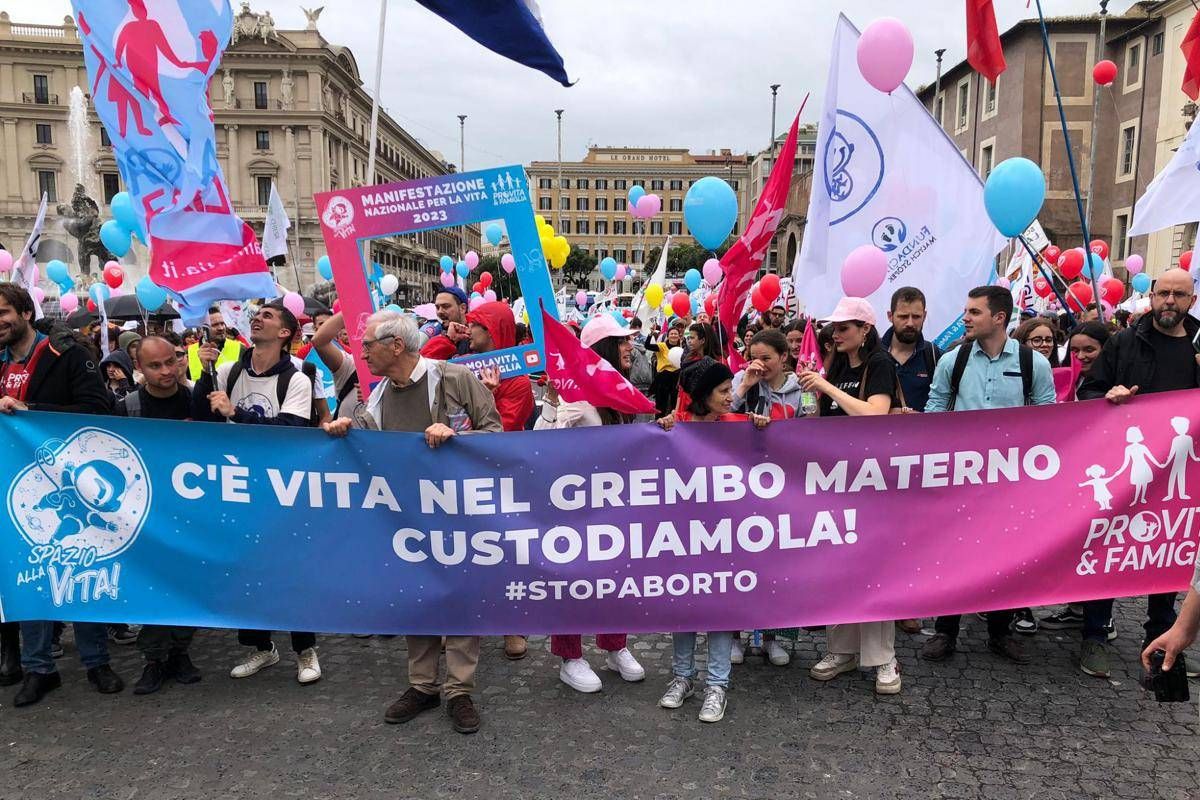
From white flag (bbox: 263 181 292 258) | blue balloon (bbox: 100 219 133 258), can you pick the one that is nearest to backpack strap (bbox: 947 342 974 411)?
white flag (bbox: 263 181 292 258)

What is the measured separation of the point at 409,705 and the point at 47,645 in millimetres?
1842

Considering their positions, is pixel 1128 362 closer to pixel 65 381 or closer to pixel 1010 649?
pixel 1010 649

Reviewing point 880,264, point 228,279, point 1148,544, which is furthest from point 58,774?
point 880,264

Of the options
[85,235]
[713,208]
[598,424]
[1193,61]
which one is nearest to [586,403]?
[598,424]

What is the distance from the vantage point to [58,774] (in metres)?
3.29

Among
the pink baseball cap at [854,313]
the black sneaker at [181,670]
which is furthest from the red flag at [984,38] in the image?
the black sneaker at [181,670]

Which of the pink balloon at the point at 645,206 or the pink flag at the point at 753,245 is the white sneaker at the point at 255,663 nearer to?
the pink flag at the point at 753,245

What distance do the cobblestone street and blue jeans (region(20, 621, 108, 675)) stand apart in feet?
0.54

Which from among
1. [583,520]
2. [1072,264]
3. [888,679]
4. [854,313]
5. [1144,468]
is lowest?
[888,679]

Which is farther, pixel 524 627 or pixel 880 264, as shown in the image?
pixel 880 264

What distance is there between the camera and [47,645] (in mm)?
4000

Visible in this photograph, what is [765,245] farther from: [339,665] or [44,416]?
[44,416]

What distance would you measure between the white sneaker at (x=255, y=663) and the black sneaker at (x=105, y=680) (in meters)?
0.51

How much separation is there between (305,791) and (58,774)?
40.8 inches
